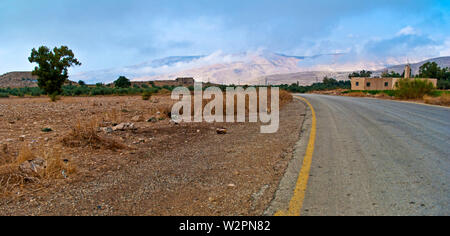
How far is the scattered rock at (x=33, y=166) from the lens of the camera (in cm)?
478

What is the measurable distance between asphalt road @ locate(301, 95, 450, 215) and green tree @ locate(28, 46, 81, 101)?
27.8 m

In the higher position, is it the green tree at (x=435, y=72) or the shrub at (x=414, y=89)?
the green tree at (x=435, y=72)

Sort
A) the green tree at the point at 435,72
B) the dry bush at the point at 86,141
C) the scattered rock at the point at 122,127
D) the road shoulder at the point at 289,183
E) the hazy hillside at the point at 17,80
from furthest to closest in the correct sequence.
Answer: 1. the hazy hillside at the point at 17,80
2. the green tree at the point at 435,72
3. the scattered rock at the point at 122,127
4. the dry bush at the point at 86,141
5. the road shoulder at the point at 289,183

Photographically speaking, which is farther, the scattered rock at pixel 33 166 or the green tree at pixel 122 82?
the green tree at pixel 122 82

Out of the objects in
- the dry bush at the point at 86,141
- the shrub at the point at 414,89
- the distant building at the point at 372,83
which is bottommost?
the dry bush at the point at 86,141

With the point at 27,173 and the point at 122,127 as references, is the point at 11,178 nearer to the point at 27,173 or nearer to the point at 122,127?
the point at 27,173

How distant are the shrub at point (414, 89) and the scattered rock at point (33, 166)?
29.6 metres

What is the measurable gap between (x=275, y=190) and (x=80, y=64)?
30.6 metres

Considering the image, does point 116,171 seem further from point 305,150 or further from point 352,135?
point 352,135

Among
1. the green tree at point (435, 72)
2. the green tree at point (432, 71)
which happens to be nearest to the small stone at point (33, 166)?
the green tree at point (435, 72)

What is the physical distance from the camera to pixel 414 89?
89.6ft

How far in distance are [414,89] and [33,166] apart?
1187 inches

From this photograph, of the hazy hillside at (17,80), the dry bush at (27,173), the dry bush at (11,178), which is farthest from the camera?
the hazy hillside at (17,80)

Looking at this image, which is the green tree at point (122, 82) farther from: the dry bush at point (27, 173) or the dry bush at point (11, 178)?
the dry bush at point (11, 178)
